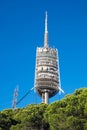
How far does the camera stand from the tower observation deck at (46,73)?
353 ft

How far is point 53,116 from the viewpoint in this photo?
38.7m

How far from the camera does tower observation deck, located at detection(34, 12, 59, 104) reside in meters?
108

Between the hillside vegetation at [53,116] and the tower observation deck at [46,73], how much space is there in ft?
194

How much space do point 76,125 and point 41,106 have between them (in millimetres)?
9380

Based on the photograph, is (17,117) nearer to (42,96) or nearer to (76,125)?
(76,125)

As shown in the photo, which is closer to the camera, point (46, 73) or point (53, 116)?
point (53, 116)

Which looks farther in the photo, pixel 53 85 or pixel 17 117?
pixel 53 85

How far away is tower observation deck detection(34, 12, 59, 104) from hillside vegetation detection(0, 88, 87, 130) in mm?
59236

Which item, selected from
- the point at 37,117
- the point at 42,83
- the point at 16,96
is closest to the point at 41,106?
the point at 37,117

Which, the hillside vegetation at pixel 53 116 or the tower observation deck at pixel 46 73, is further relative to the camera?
the tower observation deck at pixel 46 73

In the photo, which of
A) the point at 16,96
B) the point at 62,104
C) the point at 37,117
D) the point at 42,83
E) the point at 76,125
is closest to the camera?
the point at 76,125

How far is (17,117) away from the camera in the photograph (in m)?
45.2

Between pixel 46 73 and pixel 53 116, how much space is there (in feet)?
229

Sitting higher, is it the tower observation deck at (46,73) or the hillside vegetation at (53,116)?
the tower observation deck at (46,73)
